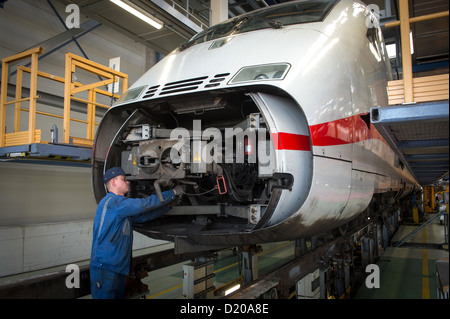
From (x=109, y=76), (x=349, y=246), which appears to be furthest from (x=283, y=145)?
(x=109, y=76)

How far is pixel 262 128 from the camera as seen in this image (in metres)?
2.66

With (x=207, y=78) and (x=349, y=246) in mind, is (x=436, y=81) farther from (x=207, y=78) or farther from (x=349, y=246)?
(x=349, y=246)

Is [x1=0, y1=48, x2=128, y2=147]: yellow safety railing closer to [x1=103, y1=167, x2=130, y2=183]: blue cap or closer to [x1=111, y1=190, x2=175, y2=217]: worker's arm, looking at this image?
[x1=103, y1=167, x2=130, y2=183]: blue cap

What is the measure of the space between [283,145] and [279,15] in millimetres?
1782

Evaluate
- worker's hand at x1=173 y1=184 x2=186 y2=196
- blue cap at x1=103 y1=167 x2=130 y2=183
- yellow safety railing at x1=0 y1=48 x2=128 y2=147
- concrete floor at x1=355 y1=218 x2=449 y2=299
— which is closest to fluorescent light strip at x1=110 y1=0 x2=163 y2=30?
yellow safety railing at x1=0 y1=48 x2=128 y2=147

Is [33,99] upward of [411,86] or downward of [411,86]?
upward

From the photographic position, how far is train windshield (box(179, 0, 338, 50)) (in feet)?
10.4

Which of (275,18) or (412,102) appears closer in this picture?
(412,102)

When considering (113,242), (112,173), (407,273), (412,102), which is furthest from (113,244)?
(407,273)

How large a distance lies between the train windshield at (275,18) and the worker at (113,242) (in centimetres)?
177

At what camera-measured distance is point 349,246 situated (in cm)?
459

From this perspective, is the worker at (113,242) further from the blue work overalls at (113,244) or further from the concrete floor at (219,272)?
the concrete floor at (219,272)

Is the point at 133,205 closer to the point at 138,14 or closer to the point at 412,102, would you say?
the point at 412,102

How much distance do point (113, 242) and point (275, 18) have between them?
2635 mm
